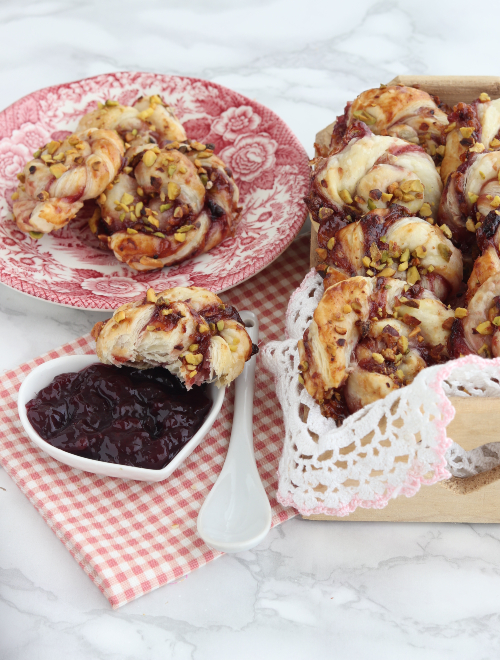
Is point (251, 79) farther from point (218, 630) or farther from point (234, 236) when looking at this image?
point (218, 630)

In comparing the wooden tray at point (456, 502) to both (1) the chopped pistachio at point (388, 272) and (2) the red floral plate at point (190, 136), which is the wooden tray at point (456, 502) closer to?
(1) the chopped pistachio at point (388, 272)

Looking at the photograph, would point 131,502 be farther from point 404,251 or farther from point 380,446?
point 404,251

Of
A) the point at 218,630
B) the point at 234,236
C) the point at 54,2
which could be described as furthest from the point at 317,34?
the point at 218,630

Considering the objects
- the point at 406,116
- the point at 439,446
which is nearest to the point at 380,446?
the point at 439,446

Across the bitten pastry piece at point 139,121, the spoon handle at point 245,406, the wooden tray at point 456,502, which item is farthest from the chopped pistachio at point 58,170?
the wooden tray at point 456,502

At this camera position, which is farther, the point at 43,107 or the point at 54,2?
the point at 54,2

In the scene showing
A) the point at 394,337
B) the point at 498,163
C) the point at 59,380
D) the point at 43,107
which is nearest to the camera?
the point at 394,337
